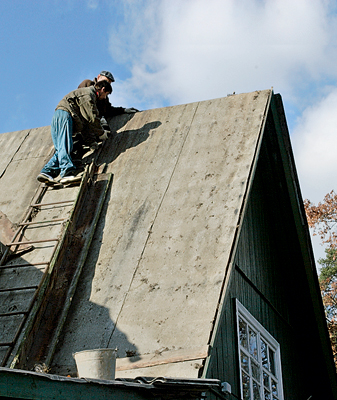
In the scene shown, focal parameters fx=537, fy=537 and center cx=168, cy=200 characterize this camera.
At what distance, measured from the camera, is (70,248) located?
229 inches

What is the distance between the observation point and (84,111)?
7.27 m

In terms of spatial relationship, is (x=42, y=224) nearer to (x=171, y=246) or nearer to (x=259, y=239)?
(x=171, y=246)

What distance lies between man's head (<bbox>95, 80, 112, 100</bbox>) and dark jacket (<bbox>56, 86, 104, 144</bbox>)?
0.96 ft

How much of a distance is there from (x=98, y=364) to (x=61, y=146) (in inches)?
149

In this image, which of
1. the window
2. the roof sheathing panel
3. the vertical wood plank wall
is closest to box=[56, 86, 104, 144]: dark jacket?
the roof sheathing panel

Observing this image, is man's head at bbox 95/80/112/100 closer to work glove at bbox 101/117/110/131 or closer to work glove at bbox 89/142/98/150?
work glove at bbox 101/117/110/131

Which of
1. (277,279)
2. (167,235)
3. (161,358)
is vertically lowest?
(161,358)

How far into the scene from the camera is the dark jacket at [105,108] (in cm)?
784

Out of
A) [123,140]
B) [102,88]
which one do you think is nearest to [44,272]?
[123,140]

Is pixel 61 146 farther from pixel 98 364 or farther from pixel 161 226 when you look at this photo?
pixel 98 364

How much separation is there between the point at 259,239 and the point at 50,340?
11.8ft

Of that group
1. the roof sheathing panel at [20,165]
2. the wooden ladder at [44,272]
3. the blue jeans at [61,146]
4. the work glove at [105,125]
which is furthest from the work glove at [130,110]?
the wooden ladder at [44,272]

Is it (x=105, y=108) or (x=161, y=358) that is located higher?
(x=105, y=108)

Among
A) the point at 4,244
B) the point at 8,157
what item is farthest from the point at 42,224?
the point at 8,157
